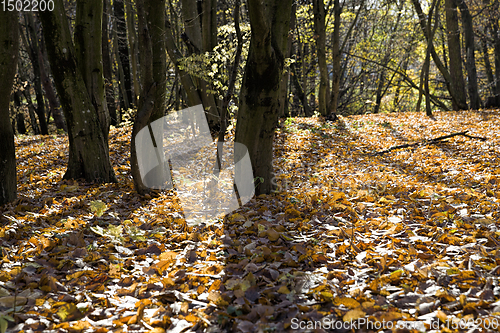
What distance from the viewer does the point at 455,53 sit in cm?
1207

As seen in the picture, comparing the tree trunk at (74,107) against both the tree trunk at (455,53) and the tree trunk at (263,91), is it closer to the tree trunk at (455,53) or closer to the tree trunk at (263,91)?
the tree trunk at (263,91)

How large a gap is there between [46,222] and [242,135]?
2.55 m

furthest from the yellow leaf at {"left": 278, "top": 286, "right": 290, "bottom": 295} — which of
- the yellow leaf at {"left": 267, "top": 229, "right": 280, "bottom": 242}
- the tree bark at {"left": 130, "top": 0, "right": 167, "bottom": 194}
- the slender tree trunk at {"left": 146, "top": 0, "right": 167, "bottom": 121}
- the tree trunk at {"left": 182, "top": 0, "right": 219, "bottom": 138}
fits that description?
the tree trunk at {"left": 182, "top": 0, "right": 219, "bottom": 138}

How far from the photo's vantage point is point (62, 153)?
25.8ft

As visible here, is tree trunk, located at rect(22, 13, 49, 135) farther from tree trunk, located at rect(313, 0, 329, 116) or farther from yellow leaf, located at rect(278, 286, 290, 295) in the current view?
yellow leaf, located at rect(278, 286, 290, 295)

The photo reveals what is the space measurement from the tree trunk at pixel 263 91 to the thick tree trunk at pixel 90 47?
2.76 m

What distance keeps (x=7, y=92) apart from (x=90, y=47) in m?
1.94

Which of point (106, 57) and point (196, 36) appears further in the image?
point (106, 57)

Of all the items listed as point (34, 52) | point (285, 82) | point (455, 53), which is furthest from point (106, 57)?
point (455, 53)

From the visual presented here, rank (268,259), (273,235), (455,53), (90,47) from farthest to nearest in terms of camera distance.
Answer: (455,53) → (90,47) → (273,235) → (268,259)

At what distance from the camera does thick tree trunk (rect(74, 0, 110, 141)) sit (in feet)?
17.6

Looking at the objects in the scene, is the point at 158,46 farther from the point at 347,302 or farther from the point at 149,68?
the point at 347,302

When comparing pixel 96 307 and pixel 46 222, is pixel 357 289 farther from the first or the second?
pixel 46 222

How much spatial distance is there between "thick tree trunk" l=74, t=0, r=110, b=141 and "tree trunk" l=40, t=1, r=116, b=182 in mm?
266
